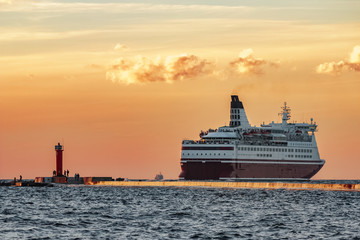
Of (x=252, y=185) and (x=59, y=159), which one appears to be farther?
(x=59, y=159)

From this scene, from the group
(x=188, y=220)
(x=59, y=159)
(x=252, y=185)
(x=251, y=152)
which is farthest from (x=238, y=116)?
(x=188, y=220)

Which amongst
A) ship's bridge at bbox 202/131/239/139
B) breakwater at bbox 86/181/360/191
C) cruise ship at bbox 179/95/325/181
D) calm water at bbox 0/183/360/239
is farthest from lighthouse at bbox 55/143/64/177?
calm water at bbox 0/183/360/239

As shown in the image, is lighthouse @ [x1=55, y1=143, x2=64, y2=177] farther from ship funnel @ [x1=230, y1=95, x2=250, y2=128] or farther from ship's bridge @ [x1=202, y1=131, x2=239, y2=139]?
ship funnel @ [x1=230, y1=95, x2=250, y2=128]

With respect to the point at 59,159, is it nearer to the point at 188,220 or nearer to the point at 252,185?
the point at 252,185

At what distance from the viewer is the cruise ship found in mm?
160875

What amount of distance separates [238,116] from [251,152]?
54.9 feet

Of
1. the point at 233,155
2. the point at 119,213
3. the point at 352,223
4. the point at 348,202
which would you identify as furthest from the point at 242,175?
the point at 352,223

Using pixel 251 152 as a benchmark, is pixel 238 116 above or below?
above

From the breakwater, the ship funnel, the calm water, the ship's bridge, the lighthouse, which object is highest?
the ship funnel

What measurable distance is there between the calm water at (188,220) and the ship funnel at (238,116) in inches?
3872

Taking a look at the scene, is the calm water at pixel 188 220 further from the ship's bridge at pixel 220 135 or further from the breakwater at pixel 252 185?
the ship's bridge at pixel 220 135

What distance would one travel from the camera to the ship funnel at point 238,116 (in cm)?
18145

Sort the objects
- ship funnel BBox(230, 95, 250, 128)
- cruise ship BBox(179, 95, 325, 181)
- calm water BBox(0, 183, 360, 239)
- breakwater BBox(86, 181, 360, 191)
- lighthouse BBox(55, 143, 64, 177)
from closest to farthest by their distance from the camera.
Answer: calm water BBox(0, 183, 360, 239), breakwater BBox(86, 181, 360, 191), lighthouse BBox(55, 143, 64, 177), cruise ship BBox(179, 95, 325, 181), ship funnel BBox(230, 95, 250, 128)

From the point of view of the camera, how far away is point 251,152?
551ft
